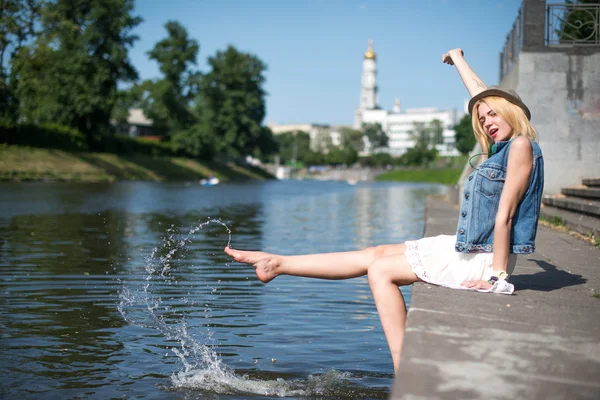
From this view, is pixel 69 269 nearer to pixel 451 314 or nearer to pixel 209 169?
pixel 451 314

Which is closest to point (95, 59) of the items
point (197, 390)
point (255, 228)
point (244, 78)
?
point (244, 78)

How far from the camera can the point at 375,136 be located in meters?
195

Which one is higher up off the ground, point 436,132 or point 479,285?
point 436,132

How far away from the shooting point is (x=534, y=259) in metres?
7.22

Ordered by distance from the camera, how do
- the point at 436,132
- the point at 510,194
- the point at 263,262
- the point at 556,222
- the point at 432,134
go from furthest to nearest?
the point at 432,134
the point at 436,132
the point at 556,222
the point at 263,262
the point at 510,194

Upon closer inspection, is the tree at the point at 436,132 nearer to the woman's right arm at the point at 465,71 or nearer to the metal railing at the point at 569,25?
the metal railing at the point at 569,25

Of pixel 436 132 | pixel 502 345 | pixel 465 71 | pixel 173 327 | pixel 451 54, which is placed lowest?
pixel 173 327

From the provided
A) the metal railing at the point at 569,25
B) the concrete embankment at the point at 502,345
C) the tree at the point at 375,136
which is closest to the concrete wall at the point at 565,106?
the metal railing at the point at 569,25

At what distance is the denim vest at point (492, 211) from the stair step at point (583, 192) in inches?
308

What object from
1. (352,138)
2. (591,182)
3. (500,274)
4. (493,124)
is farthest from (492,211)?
(352,138)

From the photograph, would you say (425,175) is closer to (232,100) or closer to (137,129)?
(232,100)

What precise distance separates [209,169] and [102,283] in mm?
71723

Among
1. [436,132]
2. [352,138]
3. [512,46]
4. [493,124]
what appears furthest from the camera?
[352,138]

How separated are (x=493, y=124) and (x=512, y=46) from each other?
13372mm
